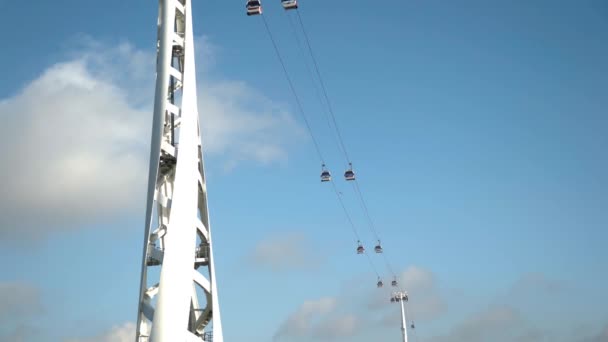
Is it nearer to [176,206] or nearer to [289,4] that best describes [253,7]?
[289,4]

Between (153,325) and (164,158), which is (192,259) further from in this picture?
(164,158)

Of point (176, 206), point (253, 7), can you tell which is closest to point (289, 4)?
point (253, 7)

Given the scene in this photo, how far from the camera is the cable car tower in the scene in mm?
35125

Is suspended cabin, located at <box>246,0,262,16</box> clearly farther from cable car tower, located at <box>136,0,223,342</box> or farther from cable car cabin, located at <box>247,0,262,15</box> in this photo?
cable car tower, located at <box>136,0,223,342</box>

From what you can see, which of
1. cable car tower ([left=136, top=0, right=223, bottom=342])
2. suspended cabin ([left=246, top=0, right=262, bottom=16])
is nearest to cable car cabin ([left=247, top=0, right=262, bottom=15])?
suspended cabin ([left=246, top=0, right=262, bottom=16])

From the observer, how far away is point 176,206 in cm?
3638

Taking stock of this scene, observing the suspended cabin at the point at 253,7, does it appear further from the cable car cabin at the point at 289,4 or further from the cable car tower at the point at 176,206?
the cable car tower at the point at 176,206

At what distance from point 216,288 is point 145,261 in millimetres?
5132

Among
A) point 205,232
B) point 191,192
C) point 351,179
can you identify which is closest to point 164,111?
point 191,192

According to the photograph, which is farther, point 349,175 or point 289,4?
point 349,175

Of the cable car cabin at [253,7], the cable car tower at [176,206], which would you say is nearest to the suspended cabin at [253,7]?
the cable car cabin at [253,7]

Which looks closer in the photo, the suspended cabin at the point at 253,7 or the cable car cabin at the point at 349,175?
the suspended cabin at the point at 253,7

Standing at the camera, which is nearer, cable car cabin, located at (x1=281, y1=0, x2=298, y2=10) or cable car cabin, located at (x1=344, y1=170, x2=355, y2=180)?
cable car cabin, located at (x1=281, y1=0, x2=298, y2=10)

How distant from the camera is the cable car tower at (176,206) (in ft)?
115
